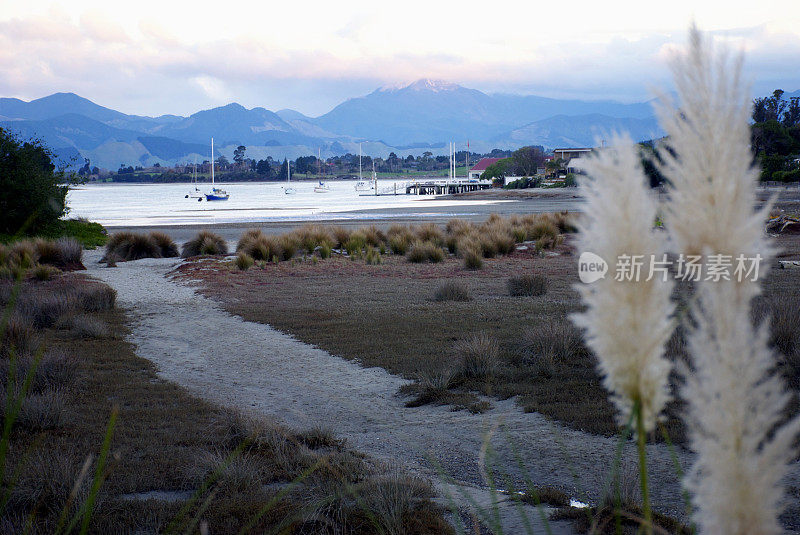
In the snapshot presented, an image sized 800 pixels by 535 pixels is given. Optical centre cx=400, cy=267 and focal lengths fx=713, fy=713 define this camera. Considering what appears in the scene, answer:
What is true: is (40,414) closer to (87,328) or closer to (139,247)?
(87,328)

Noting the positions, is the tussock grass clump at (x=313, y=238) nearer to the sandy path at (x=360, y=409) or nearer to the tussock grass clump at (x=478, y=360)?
the sandy path at (x=360, y=409)

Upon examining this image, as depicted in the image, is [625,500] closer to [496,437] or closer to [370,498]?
[370,498]

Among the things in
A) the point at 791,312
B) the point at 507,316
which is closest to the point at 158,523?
the point at 791,312

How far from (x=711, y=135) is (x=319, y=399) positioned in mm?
7097

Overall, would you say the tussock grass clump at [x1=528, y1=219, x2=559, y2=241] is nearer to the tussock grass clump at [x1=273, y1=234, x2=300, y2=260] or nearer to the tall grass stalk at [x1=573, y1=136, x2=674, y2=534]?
the tussock grass clump at [x1=273, y1=234, x2=300, y2=260]

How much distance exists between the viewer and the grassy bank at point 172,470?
13.0 feet

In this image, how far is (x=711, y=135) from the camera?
918mm

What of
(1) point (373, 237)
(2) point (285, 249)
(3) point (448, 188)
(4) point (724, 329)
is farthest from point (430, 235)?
(3) point (448, 188)

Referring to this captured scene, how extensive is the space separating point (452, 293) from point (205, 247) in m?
12.7

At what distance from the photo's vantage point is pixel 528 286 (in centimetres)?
1403

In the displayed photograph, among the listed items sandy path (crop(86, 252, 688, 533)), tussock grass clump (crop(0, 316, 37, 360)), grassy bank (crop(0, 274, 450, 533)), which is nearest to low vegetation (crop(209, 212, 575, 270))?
sandy path (crop(86, 252, 688, 533))

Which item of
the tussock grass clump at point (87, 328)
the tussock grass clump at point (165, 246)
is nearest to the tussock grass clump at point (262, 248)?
the tussock grass clump at point (165, 246)

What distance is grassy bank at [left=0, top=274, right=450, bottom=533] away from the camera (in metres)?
3.95

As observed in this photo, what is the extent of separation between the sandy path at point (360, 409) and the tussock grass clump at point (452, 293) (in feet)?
11.8
